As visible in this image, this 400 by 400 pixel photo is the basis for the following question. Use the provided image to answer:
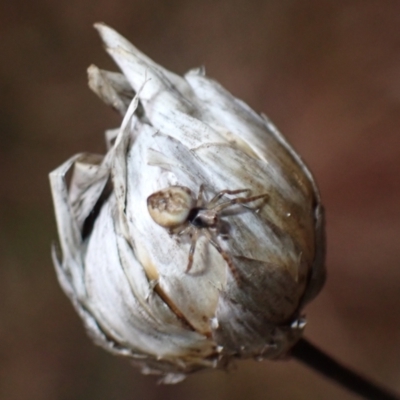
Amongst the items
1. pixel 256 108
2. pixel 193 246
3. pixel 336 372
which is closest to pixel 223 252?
pixel 193 246

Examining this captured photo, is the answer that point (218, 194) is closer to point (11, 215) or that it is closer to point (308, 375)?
point (308, 375)

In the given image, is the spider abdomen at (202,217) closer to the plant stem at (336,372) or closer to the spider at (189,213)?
the spider at (189,213)

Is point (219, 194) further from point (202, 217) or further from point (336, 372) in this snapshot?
point (336, 372)

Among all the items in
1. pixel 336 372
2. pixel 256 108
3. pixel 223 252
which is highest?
pixel 256 108

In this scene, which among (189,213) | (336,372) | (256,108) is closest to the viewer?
(189,213)

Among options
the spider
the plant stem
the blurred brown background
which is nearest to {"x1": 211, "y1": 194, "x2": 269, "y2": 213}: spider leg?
the spider

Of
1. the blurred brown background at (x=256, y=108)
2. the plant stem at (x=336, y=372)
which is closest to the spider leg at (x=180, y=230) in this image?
the plant stem at (x=336, y=372)

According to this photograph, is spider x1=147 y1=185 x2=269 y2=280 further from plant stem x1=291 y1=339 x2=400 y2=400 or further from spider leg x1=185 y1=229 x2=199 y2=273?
plant stem x1=291 y1=339 x2=400 y2=400
